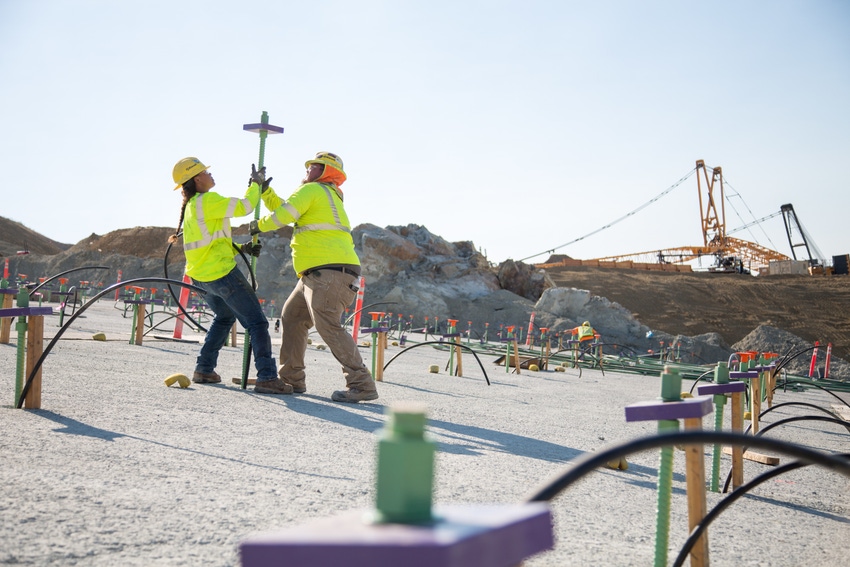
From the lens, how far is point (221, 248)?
21.1ft

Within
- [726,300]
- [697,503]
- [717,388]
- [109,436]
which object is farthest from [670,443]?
[726,300]

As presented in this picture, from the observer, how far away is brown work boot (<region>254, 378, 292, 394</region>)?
6.57 m

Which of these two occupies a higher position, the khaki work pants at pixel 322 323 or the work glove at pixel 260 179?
the work glove at pixel 260 179

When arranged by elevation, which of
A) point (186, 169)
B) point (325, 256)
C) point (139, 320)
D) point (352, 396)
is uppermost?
point (186, 169)

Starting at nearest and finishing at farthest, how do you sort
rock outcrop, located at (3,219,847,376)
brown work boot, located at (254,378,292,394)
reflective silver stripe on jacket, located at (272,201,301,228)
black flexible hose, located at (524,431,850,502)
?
black flexible hose, located at (524,431,850,502), reflective silver stripe on jacket, located at (272,201,301,228), brown work boot, located at (254,378,292,394), rock outcrop, located at (3,219,847,376)

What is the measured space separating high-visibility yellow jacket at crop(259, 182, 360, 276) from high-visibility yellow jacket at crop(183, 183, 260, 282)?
0.83 ft

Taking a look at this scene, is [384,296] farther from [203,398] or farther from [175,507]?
[175,507]

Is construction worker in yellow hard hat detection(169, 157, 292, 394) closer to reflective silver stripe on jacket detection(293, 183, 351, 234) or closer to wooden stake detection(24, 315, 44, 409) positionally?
reflective silver stripe on jacket detection(293, 183, 351, 234)

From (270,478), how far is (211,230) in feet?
11.2

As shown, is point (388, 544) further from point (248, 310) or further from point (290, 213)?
A: point (248, 310)

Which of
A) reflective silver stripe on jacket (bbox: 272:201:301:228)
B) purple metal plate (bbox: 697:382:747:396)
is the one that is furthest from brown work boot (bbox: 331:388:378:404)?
purple metal plate (bbox: 697:382:747:396)

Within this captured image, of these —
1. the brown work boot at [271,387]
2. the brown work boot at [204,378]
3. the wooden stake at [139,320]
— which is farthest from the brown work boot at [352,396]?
the wooden stake at [139,320]

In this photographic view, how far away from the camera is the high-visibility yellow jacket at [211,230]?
20.7ft

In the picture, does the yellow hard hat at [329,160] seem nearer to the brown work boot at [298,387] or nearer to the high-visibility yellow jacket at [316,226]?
the high-visibility yellow jacket at [316,226]
